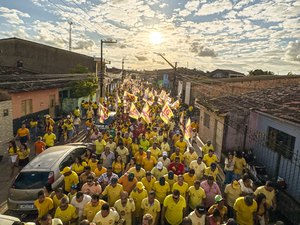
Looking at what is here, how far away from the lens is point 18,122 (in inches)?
736

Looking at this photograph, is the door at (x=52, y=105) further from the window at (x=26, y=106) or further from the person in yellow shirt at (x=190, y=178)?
the person in yellow shirt at (x=190, y=178)

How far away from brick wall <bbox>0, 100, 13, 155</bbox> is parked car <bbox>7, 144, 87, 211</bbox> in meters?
6.56

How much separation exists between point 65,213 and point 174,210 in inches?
101

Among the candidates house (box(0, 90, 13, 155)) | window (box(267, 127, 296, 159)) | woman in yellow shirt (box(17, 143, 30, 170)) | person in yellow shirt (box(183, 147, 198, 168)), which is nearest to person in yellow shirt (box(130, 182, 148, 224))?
person in yellow shirt (box(183, 147, 198, 168))

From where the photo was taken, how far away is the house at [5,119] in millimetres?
15411

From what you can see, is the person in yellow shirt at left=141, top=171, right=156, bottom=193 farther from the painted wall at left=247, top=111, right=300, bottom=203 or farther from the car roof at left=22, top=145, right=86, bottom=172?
the painted wall at left=247, top=111, right=300, bottom=203

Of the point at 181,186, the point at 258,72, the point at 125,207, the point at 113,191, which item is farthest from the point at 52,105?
the point at 258,72

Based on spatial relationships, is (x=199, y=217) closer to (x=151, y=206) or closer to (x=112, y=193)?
(x=151, y=206)

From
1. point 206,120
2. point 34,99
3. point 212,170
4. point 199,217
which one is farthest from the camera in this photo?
point 34,99

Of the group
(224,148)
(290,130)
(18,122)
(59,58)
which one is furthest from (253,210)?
(59,58)

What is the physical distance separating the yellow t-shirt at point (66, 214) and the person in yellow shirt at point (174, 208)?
2224 millimetres

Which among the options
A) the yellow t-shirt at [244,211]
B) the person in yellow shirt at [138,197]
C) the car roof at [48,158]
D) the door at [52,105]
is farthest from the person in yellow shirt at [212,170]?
the door at [52,105]

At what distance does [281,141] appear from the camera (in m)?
11.9

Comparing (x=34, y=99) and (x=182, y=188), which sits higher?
(x=34, y=99)
